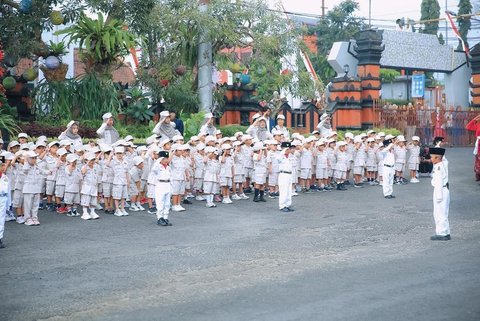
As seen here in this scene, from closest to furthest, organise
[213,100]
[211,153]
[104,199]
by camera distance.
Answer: [104,199] < [211,153] < [213,100]

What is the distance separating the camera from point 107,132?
19844 millimetres

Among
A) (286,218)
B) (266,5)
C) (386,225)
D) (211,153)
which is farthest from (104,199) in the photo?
(266,5)

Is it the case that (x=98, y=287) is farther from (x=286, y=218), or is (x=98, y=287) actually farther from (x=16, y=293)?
(x=286, y=218)

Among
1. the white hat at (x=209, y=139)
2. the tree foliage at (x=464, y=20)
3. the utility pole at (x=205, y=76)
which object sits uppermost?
the tree foliage at (x=464, y=20)

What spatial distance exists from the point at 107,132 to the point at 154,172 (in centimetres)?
438

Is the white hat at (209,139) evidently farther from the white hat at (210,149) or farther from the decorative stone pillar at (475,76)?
the decorative stone pillar at (475,76)

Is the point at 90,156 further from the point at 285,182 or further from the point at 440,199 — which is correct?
the point at 440,199

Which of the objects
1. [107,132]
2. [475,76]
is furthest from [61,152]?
[475,76]

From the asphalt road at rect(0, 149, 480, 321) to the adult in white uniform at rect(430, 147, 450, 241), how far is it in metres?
0.27

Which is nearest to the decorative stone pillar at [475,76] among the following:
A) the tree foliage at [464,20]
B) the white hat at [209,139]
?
the tree foliage at [464,20]

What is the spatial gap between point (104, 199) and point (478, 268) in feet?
31.7

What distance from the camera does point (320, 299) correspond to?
883 centimetres

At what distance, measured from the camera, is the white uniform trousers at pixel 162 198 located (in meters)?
15.2

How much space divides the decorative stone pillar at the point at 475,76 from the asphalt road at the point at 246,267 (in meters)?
22.6
